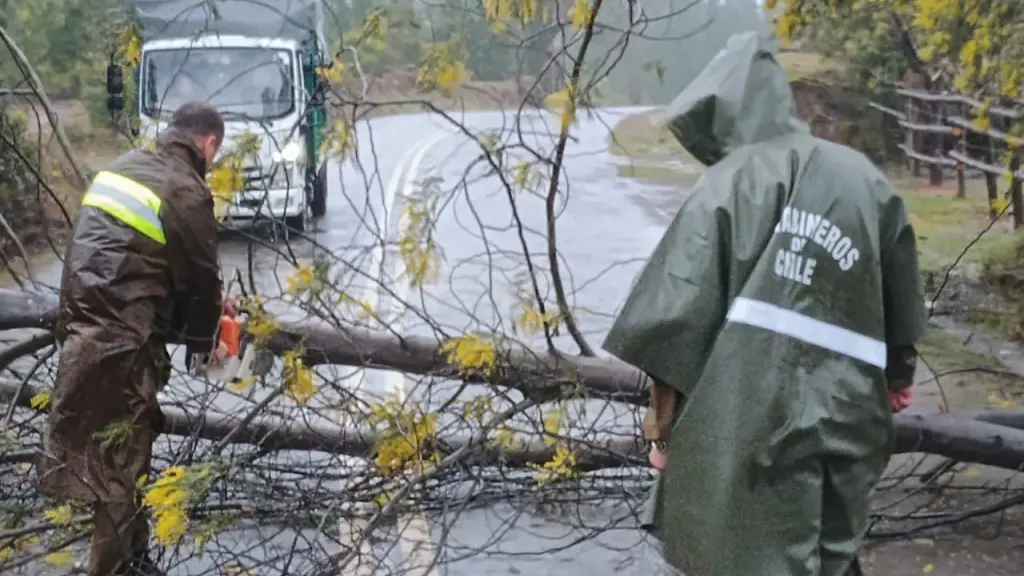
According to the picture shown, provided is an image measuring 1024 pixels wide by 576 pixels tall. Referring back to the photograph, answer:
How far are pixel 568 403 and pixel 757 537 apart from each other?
1593 mm

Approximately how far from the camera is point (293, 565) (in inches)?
166

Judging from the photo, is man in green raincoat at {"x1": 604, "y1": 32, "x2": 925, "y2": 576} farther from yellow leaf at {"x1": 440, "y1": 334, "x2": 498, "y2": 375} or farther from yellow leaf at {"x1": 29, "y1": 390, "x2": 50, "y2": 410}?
yellow leaf at {"x1": 29, "y1": 390, "x2": 50, "y2": 410}

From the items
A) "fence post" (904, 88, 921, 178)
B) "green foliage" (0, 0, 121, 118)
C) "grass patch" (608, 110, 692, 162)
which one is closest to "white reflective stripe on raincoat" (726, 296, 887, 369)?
"grass patch" (608, 110, 692, 162)

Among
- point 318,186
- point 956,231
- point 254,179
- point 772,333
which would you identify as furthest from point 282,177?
point 956,231

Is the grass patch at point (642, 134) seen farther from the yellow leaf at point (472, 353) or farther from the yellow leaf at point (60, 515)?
the yellow leaf at point (60, 515)

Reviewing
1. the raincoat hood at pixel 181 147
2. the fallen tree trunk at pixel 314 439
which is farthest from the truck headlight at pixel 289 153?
the fallen tree trunk at pixel 314 439

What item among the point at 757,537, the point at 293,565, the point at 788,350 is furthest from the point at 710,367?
the point at 293,565

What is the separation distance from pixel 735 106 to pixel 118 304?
2.14 metres

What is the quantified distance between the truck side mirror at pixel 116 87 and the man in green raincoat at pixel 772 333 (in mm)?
3103

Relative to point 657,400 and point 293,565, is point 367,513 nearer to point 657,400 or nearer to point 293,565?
point 293,565

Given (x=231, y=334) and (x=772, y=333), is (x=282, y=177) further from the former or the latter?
(x=772, y=333)

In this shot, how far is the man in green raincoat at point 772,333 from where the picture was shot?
2637mm

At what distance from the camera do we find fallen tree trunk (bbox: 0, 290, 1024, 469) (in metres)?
4.17

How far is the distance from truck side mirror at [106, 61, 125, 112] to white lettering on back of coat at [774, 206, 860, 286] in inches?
129
